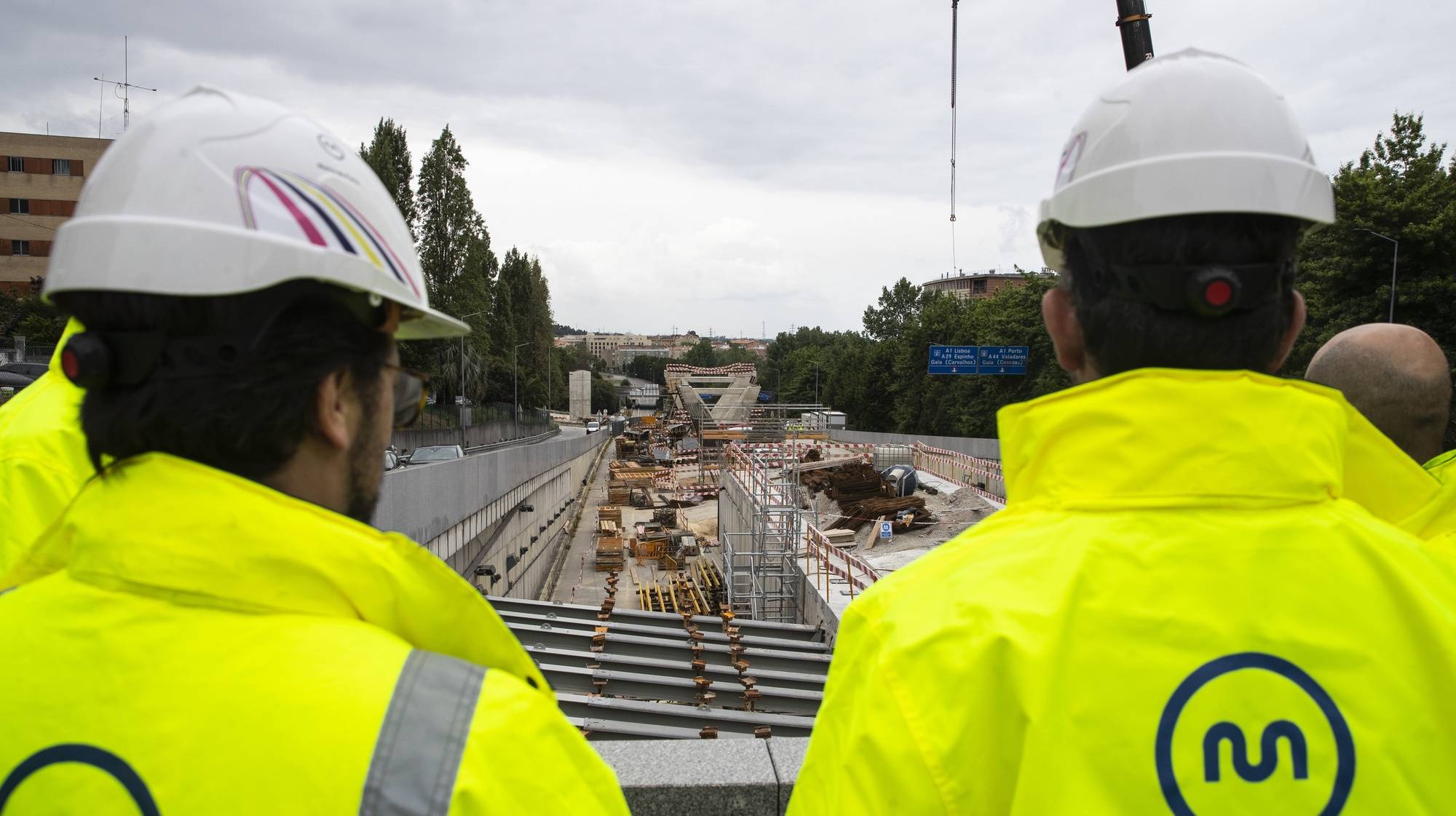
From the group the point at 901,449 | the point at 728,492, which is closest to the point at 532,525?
the point at 728,492

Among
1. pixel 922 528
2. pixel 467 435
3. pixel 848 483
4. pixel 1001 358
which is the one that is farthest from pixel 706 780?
pixel 1001 358

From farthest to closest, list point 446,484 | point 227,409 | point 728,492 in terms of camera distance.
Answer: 1. point 728,492
2. point 446,484
3. point 227,409

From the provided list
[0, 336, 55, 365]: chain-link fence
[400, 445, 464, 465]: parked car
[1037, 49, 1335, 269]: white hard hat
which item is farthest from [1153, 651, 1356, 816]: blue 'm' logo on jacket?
[0, 336, 55, 365]: chain-link fence

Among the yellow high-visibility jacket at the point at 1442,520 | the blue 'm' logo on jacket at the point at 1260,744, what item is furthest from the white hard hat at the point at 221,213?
the yellow high-visibility jacket at the point at 1442,520

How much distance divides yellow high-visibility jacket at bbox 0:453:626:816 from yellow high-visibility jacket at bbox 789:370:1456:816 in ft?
1.53

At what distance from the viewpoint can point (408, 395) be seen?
159 cm

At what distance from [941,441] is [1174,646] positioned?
50243mm

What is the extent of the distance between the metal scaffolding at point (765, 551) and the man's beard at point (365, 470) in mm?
15898

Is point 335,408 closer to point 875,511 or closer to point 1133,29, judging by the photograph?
point 1133,29

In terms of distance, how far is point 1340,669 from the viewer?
1.23 m

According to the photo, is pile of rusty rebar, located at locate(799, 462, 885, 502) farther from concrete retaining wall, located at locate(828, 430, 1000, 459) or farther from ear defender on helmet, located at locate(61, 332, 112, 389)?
ear defender on helmet, located at locate(61, 332, 112, 389)

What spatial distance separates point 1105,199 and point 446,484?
11870 millimetres

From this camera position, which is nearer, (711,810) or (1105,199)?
(1105,199)

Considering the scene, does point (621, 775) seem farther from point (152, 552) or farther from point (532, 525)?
point (532, 525)
